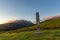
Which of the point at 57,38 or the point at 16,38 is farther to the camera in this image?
the point at 16,38

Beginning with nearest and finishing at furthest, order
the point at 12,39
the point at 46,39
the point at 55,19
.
→ the point at 46,39
the point at 12,39
the point at 55,19

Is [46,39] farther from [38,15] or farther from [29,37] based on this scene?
[38,15]

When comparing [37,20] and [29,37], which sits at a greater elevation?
[37,20]

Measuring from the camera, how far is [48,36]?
3044 centimetres

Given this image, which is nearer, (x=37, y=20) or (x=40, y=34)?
(x=40, y=34)

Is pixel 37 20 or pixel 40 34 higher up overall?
pixel 37 20

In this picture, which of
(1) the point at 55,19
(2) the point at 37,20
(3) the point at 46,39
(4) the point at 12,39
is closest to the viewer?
(3) the point at 46,39

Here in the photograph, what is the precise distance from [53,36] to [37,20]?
5523 millimetres

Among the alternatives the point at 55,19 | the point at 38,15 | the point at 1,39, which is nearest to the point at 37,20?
the point at 38,15

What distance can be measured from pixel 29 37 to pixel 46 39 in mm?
3196

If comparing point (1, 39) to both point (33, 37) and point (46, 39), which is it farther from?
Answer: point (46, 39)

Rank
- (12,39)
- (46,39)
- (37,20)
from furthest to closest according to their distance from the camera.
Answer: (37,20)
(12,39)
(46,39)

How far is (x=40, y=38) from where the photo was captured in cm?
2994

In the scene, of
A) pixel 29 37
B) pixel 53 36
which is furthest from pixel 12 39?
pixel 53 36
